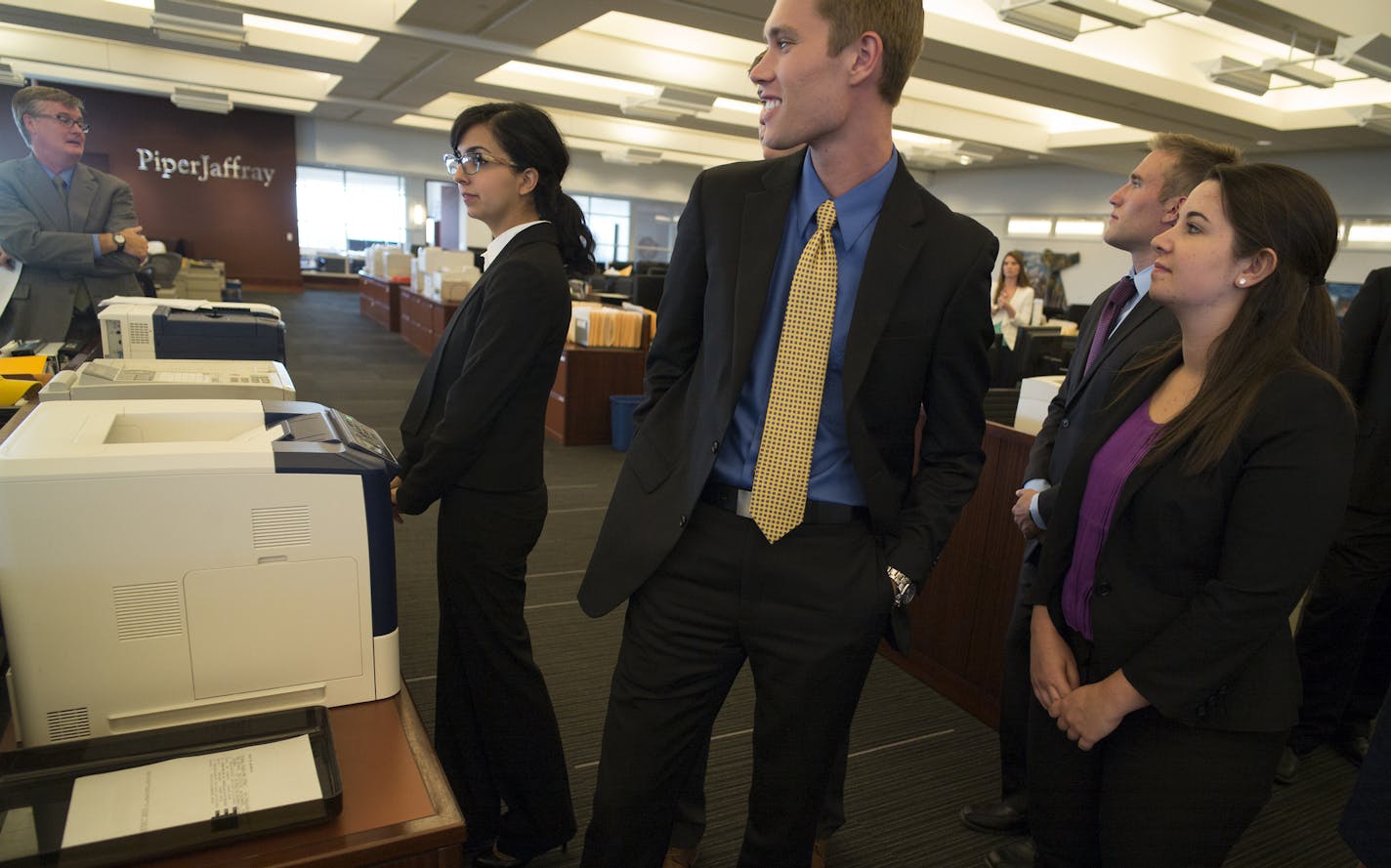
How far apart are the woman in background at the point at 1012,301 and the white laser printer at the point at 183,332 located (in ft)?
16.4

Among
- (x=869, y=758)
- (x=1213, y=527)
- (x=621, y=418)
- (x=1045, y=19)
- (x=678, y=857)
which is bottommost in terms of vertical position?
(x=869, y=758)

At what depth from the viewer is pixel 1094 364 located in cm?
188

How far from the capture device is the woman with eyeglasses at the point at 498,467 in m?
1.62

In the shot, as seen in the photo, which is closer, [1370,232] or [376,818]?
[376,818]

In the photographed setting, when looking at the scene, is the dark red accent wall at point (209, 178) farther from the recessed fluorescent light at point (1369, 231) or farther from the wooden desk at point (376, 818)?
the recessed fluorescent light at point (1369, 231)

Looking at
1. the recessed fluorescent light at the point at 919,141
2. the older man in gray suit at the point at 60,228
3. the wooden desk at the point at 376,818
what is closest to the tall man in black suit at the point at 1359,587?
the wooden desk at the point at 376,818

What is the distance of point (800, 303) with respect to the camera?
3.90 feet

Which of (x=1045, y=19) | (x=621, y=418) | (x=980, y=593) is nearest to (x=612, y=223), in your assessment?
(x=1045, y=19)

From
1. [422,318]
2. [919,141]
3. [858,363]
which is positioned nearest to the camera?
[858,363]

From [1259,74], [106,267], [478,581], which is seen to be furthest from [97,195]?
[1259,74]

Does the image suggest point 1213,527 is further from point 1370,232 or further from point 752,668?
point 1370,232

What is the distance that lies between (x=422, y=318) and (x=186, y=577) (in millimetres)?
8943

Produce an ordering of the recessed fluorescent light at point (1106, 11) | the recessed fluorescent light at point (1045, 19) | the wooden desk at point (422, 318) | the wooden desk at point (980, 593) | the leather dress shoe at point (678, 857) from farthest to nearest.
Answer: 1. the wooden desk at point (422, 318)
2. the recessed fluorescent light at point (1045, 19)
3. the recessed fluorescent light at point (1106, 11)
4. the wooden desk at point (980, 593)
5. the leather dress shoe at point (678, 857)

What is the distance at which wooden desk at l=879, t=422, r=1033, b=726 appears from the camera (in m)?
2.51
